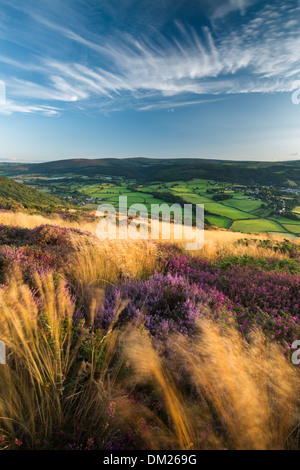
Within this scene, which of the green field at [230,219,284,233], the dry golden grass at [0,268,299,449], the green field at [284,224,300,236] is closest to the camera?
the dry golden grass at [0,268,299,449]

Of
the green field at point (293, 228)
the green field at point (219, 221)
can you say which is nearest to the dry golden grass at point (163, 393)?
the green field at point (219, 221)

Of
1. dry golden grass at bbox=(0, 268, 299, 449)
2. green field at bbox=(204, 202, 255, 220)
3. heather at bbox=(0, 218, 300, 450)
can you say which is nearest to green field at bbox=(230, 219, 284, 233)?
green field at bbox=(204, 202, 255, 220)

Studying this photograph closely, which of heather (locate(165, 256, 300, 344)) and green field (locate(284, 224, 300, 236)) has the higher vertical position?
heather (locate(165, 256, 300, 344))

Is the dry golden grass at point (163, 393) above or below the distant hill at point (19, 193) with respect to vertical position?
Answer: below

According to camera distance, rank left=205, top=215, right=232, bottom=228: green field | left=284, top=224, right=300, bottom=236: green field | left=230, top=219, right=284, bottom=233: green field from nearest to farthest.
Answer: left=284, top=224, right=300, bottom=236: green field < left=230, top=219, right=284, bottom=233: green field < left=205, top=215, right=232, bottom=228: green field

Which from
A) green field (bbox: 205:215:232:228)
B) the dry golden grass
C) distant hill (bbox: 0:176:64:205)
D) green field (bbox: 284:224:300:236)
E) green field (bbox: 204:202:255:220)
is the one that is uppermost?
distant hill (bbox: 0:176:64:205)

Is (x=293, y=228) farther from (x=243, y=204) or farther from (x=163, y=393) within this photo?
(x=163, y=393)

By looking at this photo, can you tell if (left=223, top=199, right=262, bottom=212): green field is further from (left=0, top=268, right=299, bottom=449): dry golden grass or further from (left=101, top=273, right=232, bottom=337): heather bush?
(left=0, top=268, right=299, bottom=449): dry golden grass

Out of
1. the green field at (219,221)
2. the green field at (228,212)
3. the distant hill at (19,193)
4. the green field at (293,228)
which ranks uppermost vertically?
the distant hill at (19,193)

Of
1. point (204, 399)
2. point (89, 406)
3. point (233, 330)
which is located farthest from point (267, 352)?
point (89, 406)

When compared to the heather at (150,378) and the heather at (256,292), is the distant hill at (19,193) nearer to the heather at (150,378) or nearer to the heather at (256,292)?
the heather at (256,292)
